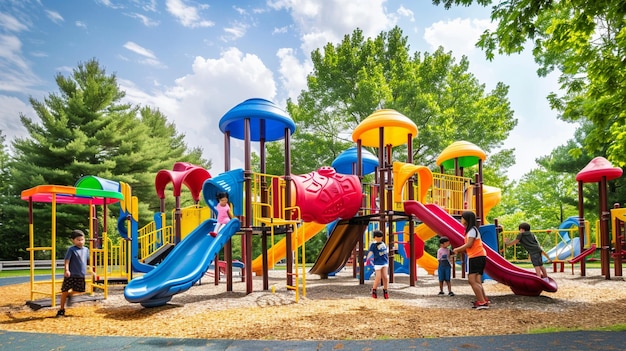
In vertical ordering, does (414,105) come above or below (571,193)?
above

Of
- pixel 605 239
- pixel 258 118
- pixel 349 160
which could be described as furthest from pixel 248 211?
pixel 605 239

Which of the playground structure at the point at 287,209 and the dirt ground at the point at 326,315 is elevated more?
the playground structure at the point at 287,209

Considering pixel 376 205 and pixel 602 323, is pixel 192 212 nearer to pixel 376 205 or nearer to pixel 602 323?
pixel 376 205

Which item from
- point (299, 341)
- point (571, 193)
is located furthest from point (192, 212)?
point (571, 193)

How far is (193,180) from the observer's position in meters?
15.6

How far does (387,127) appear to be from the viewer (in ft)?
47.7

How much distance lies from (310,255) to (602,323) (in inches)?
961

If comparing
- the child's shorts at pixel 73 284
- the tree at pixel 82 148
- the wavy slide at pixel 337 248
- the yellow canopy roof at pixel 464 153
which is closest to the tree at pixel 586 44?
the yellow canopy roof at pixel 464 153

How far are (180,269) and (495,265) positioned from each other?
262 inches

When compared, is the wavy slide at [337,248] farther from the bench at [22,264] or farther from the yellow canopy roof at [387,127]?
the bench at [22,264]

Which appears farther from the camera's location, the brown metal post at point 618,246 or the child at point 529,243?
the brown metal post at point 618,246

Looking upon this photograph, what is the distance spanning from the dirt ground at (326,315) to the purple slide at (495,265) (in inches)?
9.7

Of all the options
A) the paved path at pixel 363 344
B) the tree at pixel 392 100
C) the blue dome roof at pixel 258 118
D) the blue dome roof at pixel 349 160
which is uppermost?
the tree at pixel 392 100

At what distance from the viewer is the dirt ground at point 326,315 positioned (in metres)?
6.85
